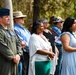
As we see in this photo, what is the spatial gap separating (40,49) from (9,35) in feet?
3.75

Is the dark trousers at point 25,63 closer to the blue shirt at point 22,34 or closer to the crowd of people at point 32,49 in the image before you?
the crowd of people at point 32,49

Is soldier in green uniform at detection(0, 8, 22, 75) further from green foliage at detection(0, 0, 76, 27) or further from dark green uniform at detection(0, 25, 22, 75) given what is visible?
green foliage at detection(0, 0, 76, 27)

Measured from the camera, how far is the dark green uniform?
613 centimetres

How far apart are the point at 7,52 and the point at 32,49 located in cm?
118

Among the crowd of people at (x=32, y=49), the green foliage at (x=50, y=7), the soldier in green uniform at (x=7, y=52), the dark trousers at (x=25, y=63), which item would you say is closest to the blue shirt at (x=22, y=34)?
the crowd of people at (x=32, y=49)

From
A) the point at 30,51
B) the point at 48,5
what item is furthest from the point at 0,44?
the point at 48,5

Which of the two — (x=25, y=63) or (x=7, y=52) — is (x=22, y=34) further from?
(x=7, y=52)

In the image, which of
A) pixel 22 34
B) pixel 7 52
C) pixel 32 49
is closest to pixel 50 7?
pixel 22 34

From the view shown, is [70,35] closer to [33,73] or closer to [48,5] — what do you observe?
[33,73]

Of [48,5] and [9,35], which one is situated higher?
[9,35]

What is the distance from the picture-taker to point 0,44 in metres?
6.14

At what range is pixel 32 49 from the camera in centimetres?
724

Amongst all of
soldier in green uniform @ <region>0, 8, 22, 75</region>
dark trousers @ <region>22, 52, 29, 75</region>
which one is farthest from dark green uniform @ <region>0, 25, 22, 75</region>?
dark trousers @ <region>22, 52, 29, 75</region>

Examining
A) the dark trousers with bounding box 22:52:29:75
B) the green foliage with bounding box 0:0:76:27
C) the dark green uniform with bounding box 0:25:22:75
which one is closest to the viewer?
the dark green uniform with bounding box 0:25:22:75
